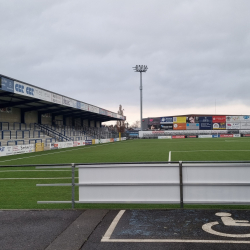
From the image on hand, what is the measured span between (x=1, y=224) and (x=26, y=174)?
7950 millimetres

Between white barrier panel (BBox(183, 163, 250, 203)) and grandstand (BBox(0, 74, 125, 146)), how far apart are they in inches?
810

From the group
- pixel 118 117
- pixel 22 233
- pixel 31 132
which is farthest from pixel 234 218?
pixel 118 117

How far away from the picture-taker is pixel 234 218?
207 inches

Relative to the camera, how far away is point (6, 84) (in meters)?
23.1

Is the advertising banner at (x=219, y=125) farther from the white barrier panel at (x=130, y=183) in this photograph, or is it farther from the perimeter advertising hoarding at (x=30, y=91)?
the white barrier panel at (x=130, y=183)

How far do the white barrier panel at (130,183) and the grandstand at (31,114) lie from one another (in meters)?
19.2

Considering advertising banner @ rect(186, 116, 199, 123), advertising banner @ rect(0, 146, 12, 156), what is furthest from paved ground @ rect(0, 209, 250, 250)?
advertising banner @ rect(186, 116, 199, 123)

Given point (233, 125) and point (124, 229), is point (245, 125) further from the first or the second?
point (124, 229)

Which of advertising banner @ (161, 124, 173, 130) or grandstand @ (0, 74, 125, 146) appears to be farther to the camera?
advertising banner @ (161, 124, 173, 130)

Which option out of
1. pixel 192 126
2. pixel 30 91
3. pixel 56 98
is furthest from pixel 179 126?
pixel 30 91

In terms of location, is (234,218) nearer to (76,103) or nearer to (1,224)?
(1,224)

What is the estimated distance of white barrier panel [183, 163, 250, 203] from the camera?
5.87 metres

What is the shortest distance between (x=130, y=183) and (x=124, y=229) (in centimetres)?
138

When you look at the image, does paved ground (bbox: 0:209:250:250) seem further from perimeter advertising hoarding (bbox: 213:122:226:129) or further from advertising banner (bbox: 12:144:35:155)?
perimeter advertising hoarding (bbox: 213:122:226:129)
